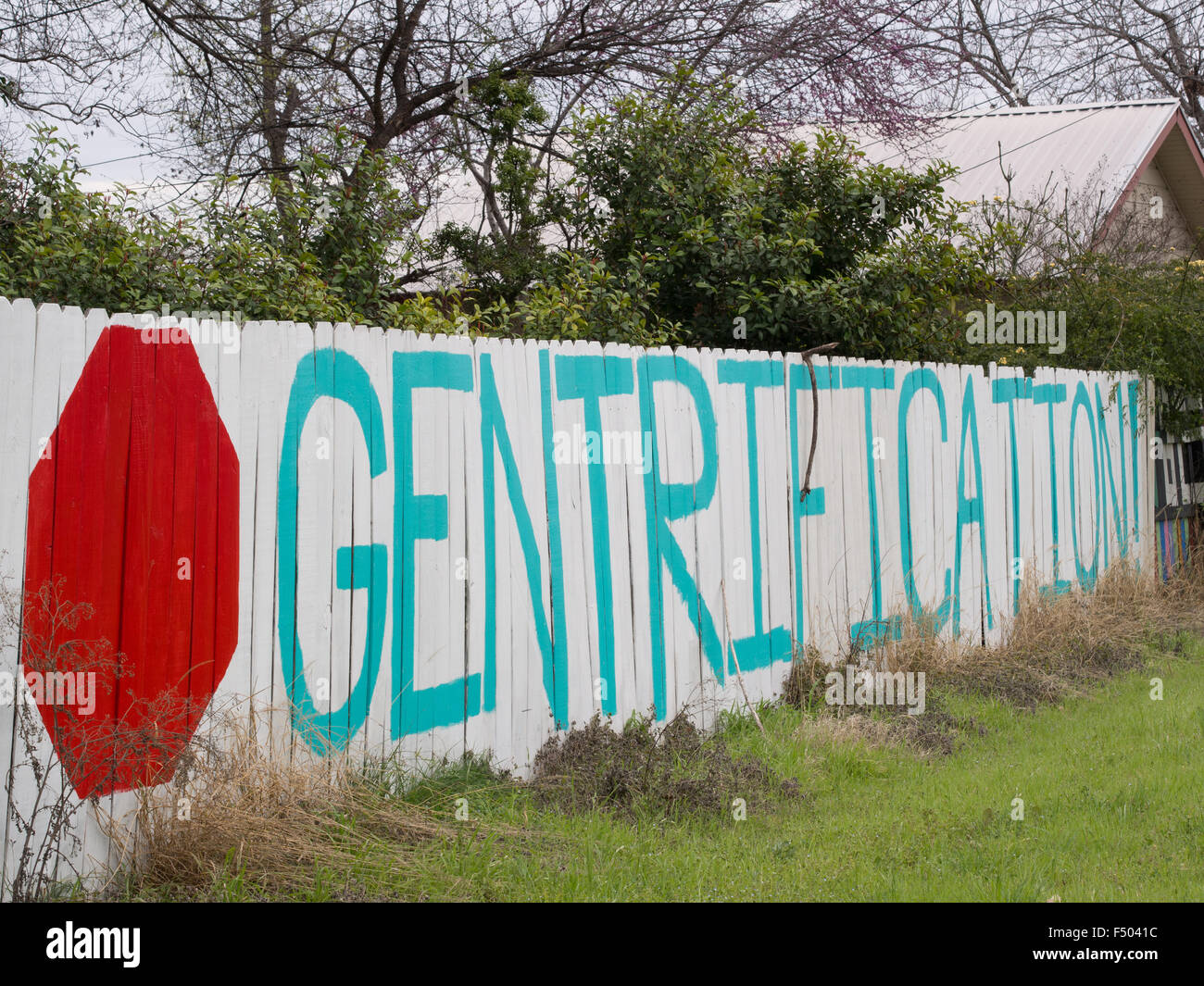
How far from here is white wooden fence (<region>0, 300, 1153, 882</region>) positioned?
336 centimetres

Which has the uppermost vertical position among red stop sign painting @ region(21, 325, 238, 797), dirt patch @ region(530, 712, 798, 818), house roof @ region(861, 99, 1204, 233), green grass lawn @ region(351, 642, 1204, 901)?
house roof @ region(861, 99, 1204, 233)

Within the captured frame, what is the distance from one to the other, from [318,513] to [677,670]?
2.09 meters

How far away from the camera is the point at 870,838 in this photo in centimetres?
397

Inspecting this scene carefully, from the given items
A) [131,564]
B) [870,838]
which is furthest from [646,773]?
[131,564]

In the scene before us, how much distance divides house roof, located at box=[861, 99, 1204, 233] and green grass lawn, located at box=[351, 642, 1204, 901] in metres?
11.8

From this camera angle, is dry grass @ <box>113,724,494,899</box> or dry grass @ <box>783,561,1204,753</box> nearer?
dry grass @ <box>113,724,494,899</box>

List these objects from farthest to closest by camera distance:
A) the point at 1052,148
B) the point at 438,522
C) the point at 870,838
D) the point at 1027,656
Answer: the point at 1052,148 < the point at 1027,656 < the point at 438,522 < the point at 870,838

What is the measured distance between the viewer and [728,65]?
360 inches

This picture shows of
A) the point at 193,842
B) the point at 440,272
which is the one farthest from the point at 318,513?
the point at 440,272

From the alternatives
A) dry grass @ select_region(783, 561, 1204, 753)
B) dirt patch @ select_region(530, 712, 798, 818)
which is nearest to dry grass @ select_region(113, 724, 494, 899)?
dirt patch @ select_region(530, 712, 798, 818)

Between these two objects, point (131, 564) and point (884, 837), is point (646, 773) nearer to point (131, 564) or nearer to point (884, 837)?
point (884, 837)

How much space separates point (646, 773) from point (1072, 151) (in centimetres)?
1554

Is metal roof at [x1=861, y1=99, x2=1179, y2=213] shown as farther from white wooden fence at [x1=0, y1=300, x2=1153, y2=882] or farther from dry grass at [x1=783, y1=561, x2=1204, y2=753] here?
white wooden fence at [x1=0, y1=300, x2=1153, y2=882]
